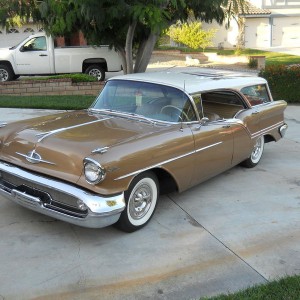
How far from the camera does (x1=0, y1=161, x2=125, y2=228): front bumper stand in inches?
142

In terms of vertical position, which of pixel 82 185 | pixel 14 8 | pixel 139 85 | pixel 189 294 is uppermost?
pixel 14 8

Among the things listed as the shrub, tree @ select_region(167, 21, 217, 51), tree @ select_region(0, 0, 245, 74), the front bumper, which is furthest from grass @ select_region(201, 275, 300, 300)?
tree @ select_region(167, 21, 217, 51)

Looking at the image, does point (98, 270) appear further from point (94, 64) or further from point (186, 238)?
point (94, 64)

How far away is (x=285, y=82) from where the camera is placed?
11516mm

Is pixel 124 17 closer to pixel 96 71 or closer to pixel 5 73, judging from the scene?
pixel 96 71

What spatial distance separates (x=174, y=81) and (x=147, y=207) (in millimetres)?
1608

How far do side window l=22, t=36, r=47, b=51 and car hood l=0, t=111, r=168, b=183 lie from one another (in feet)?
33.2

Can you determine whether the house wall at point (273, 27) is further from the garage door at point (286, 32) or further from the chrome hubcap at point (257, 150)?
the chrome hubcap at point (257, 150)

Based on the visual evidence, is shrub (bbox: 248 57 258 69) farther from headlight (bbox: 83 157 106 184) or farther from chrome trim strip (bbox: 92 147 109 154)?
headlight (bbox: 83 157 106 184)

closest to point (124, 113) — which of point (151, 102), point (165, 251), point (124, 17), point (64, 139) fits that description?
point (151, 102)

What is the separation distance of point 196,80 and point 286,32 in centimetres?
3414

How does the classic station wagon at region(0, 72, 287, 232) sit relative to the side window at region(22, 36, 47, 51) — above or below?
below

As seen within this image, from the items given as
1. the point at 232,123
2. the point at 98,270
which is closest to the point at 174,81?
the point at 232,123

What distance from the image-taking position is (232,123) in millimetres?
5281
